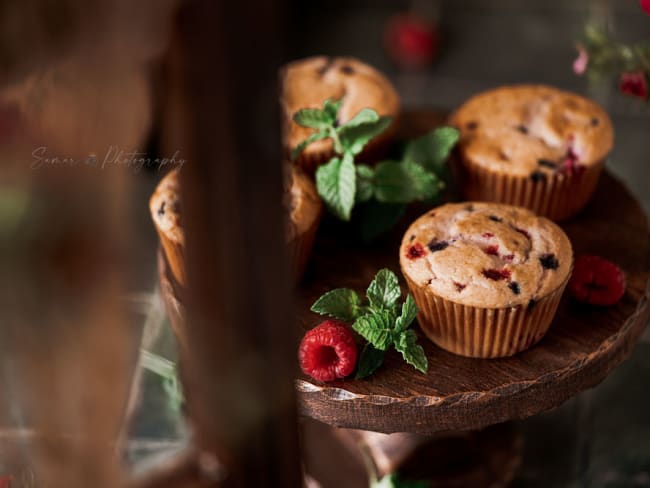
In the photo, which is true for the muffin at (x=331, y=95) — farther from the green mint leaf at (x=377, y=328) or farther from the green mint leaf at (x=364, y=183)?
the green mint leaf at (x=377, y=328)

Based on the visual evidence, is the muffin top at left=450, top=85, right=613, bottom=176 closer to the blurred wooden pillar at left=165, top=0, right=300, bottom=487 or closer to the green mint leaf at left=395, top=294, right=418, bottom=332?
the green mint leaf at left=395, top=294, right=418, bottom=332

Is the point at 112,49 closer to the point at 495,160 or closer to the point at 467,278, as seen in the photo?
the point at 467,278

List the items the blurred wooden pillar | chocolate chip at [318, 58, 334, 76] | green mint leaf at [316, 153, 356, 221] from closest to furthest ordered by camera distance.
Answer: the blurred wooden pillar → green mint leaf at [316, 153, 356, 221] → chocolate chip at [318, 58, 334, 76]

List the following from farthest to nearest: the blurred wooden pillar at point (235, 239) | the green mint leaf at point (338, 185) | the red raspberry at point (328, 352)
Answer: the green mint leaf at point (338, 185) → the red raspberry at point (328, 352) → the blurred wooden pillar at point (235, 239)

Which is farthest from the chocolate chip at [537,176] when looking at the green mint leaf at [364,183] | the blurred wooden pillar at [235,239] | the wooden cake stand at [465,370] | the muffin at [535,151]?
the blurred wooden pillar at [235,239]

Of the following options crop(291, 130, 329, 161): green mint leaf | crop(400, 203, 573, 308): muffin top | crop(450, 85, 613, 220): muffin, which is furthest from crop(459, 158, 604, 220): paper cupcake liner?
crop(291, 130, 329, 161): green mint leaf

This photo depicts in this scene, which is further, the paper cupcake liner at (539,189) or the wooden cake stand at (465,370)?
the paper cupcake liner at (539,189)
